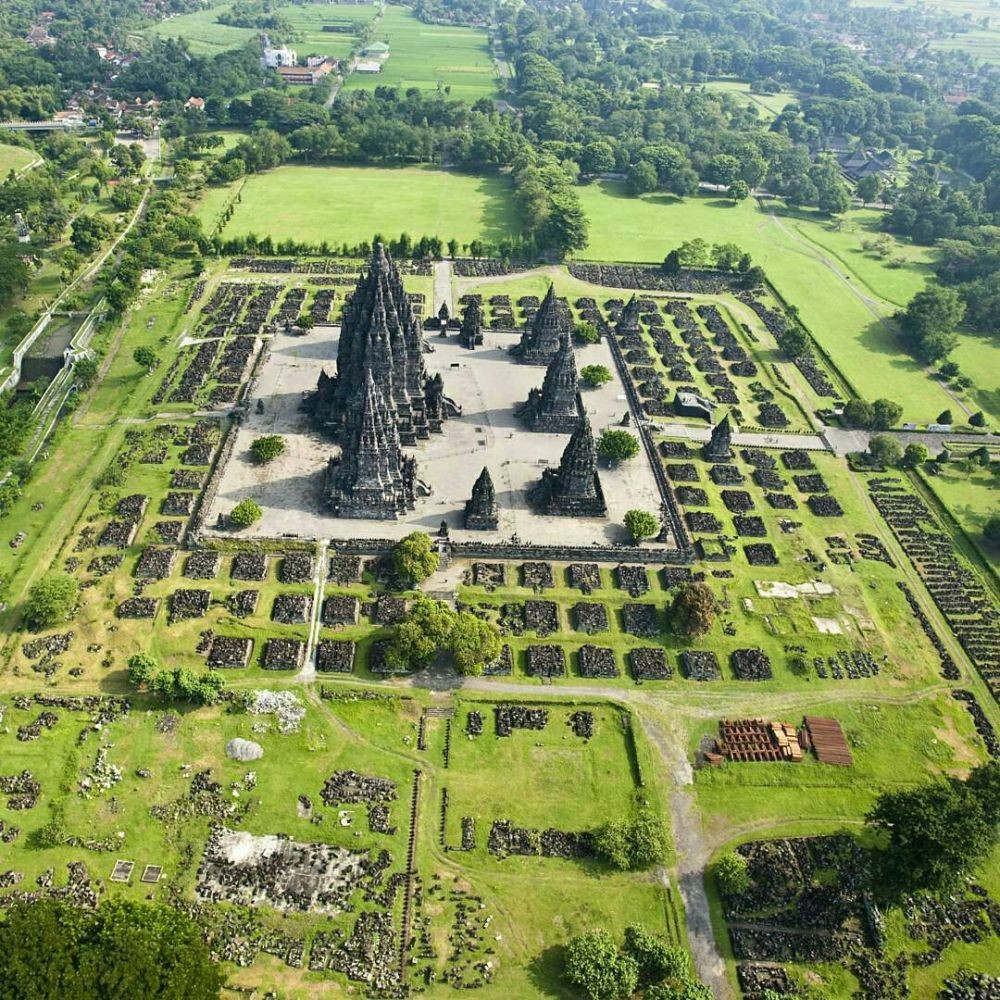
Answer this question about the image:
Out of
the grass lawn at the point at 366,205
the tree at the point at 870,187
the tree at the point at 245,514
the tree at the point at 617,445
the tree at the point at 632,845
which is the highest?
the tree at the point at 870,187

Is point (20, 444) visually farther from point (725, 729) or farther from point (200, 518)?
point (725, 729)

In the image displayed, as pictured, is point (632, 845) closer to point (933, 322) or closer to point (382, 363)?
point (382, 363)

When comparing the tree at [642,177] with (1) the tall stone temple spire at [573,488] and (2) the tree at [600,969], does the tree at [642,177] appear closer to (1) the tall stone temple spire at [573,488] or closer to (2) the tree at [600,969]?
(1) the tall stone temple spire at [573,488]

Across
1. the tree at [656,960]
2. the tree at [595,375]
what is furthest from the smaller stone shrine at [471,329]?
the tree at [656,960]

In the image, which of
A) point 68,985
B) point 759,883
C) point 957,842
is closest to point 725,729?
point 759,883

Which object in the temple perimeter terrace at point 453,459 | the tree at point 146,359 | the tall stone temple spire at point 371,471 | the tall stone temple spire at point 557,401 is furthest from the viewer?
the tree at point 146,359

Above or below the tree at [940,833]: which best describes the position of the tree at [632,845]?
below

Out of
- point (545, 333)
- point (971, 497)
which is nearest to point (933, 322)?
point (971, 497)
